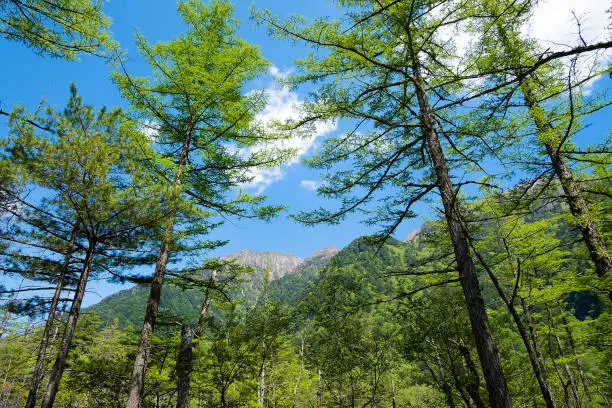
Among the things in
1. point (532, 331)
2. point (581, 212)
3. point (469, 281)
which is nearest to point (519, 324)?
point (469, 281)

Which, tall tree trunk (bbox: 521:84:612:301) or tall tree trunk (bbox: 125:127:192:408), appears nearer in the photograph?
tall tree trunk (bbox: 125:127:192:408)

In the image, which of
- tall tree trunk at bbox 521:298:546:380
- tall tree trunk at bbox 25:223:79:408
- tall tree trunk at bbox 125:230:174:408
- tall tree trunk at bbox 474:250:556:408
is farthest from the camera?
tall tree trunk at bbox 521:298:546:380

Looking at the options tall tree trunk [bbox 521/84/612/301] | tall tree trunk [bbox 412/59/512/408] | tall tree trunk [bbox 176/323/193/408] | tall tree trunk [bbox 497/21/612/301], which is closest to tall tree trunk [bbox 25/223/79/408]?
tall tree trunk [bbox 176/323/193/408]

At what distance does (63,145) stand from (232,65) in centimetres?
358

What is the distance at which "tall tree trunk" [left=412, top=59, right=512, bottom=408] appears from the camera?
3.28m

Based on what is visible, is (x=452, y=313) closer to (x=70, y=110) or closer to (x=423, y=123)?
(x=423, y=123)

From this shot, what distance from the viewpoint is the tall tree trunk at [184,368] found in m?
7.70

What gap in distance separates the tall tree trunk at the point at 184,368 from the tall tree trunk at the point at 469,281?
6753mm

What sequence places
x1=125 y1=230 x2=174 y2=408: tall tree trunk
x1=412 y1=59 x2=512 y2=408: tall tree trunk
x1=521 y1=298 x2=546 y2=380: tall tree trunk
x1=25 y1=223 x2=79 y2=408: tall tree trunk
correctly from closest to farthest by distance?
1. x1=412 y1=59 x2=512 y2=408: tall tree trunk
2. x1=125 y1=230 x2=174 y2=408: tall tree trunk
3. x1=25 y1=223 x2=79 y2=408: tall tree trunk
4. x1=521 y1=298 x2=546 y2=380: tall tree trunk

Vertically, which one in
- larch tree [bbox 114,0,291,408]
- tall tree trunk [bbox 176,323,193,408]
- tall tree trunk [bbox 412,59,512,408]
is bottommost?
tall tree trunk [bbox 176,323,193,408]

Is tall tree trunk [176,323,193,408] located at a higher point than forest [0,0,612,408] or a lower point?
lower

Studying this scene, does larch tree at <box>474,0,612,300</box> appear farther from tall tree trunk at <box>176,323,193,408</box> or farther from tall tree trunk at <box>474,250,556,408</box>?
tall tree trunk at <box>176,323,193,408</box>

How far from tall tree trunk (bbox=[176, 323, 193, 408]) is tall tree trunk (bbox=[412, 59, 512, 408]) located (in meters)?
6.75

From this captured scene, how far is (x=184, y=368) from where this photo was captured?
7.84 m
